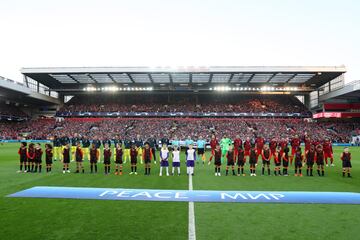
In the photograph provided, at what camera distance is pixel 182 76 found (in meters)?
53.3

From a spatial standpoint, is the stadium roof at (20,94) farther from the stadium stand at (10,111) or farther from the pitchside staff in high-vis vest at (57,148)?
the pitchside staff in high-vis vest at (57,148)

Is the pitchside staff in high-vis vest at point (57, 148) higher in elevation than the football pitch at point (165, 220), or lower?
higher

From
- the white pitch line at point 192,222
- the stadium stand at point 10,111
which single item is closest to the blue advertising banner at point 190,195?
the white pitch line at point 192,222

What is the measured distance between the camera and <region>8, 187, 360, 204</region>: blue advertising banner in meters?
9.27

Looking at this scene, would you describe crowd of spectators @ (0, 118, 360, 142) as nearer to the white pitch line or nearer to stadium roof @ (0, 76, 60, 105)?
stadium roof @ (0, 76, 60, 105)

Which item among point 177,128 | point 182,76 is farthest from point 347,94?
point 177,128

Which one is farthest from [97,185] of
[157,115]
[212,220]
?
[157,115]

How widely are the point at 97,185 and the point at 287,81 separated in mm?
51120

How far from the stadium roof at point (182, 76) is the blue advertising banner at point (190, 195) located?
4034cm

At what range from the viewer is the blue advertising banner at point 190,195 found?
9273 mm

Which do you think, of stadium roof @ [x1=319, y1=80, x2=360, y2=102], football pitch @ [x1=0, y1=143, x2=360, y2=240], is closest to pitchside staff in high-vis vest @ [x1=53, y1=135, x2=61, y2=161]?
→ football pitch @ [x1=0, y1=143, x2=360, y2=240]

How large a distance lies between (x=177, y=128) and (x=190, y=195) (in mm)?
44034

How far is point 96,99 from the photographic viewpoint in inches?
2554

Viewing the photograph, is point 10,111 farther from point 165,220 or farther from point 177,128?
point 165,220
